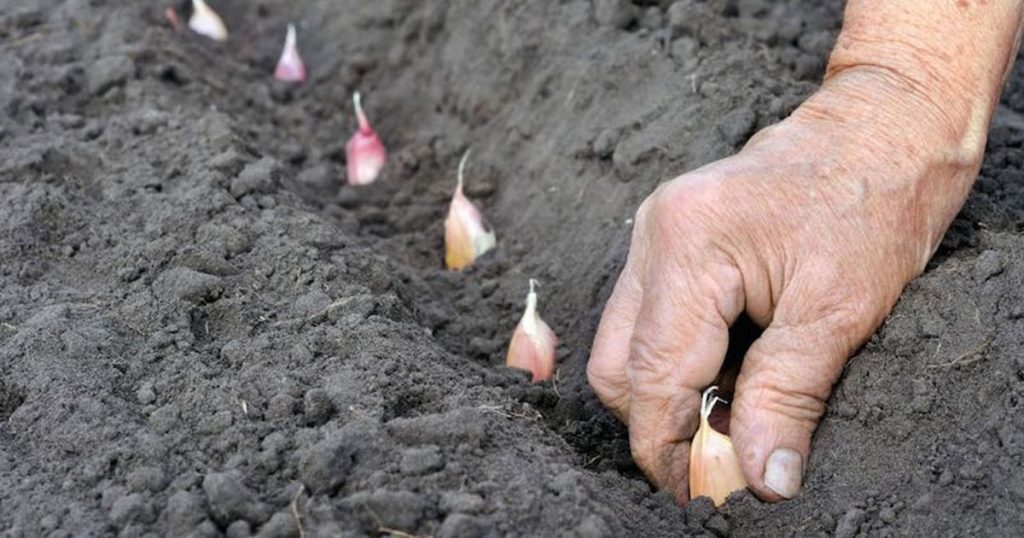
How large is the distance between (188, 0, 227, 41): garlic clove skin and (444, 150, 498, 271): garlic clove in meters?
1.67

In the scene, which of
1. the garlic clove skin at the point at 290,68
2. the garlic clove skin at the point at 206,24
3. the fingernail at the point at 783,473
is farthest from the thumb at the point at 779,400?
the garlic clove skin at the point at 206,24

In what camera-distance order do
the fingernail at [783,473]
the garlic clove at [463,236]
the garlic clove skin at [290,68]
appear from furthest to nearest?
the garlic clove skin at [290,68] → the garlic clove at [463,236] → the fingernail at [783,473]

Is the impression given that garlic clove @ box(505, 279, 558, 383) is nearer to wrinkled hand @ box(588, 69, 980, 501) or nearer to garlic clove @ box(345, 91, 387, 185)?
wrinkled hand @ box(588, 69, 980, 501)

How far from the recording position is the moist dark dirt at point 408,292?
76.3 inches

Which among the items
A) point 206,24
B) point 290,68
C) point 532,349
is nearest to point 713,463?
point 532,349

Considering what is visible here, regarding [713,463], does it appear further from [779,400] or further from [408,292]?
[408,292]

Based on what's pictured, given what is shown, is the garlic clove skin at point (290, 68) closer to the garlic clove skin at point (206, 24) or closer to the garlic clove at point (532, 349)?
the garlic clove skin at point (206, 24)

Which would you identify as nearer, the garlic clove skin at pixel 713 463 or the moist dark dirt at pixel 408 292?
the moist dark dirt at pixel 408 292

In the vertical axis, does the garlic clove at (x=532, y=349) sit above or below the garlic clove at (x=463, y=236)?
above

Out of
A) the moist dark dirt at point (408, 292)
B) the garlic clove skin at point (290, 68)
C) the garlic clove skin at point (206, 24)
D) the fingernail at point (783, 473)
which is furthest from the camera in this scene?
the garlic clove skin at point (206, 24)

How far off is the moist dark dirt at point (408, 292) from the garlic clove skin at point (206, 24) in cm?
36

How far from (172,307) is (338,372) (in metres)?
0.42

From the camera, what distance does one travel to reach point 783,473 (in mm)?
2129

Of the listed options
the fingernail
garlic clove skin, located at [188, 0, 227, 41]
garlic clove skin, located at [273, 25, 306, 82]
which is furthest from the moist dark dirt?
garlic clove skin, located at [188, 0, 227, 41]
